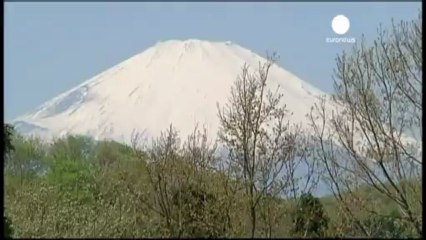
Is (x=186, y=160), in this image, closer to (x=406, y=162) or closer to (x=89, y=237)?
(x=89, y=237)

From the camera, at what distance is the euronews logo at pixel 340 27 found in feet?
7.53

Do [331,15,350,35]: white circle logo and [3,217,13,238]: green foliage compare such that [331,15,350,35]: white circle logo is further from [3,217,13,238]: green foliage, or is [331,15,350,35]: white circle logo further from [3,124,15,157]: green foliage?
[3,217,13,238]: green foliage

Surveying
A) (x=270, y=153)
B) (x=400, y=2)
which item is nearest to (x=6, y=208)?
(x=270, y=153)

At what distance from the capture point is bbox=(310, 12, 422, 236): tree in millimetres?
2578

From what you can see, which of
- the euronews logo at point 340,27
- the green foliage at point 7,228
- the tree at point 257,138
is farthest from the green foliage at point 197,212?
the euronews logo at point 340,27

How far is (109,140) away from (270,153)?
65 centimetres

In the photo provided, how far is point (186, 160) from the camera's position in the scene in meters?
2.59

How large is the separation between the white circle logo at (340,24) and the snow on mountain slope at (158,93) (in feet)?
0.81

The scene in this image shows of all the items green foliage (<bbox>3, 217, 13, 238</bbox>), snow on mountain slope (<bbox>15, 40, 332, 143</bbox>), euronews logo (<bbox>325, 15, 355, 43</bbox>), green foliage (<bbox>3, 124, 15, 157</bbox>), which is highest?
euronews logo (<bbox>325, 15, 355, 43</bbox>)

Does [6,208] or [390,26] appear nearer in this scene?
[6,208]

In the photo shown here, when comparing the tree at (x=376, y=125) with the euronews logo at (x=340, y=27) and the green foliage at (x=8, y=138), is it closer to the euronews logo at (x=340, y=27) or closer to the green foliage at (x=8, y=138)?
the euronews logo at (x=340, y=27)

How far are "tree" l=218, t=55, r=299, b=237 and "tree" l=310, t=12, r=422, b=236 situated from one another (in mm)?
143

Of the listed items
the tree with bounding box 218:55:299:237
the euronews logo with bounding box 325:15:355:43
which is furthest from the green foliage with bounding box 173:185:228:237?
the euronews logo with bounding box 325:15:355:43

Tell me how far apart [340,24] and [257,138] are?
59cm
